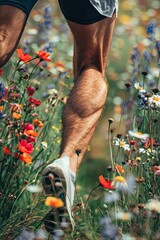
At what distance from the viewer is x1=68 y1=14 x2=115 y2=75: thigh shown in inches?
129

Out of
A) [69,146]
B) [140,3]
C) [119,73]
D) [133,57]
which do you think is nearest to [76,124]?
[69,146]

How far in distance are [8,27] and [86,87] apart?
488 mm

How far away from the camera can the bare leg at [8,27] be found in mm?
2982

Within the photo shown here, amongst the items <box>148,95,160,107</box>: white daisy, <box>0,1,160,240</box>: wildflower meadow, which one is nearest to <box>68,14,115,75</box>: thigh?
<box>0,1,160,240</box>: wildflower meadow

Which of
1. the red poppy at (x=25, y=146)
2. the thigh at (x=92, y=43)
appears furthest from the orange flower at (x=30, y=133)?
the thigh at (x=92, y=43)

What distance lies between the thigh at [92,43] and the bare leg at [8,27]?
13.5 inches

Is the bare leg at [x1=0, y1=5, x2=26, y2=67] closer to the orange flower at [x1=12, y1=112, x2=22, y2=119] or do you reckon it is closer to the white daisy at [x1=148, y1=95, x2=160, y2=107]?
the orange flower at [x1=12, y1=112, x2=22, y2=119]

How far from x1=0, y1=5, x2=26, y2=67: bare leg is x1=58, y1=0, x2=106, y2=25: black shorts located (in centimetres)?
29

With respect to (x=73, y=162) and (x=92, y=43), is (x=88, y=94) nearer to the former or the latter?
(x=92, y=43)

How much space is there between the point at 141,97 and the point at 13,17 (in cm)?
68

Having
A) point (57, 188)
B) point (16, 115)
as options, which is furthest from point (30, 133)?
point (57, 188)

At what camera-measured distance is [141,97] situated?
10.5 feet

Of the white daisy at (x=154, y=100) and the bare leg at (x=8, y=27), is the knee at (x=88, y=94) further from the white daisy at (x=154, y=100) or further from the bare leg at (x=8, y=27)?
the bare leg at (x=8, y=27)

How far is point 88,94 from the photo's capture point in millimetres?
3236
